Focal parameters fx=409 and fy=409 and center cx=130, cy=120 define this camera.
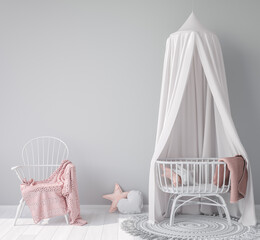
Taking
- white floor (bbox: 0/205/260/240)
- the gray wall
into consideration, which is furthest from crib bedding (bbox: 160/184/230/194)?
the gray wall

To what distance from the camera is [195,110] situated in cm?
432

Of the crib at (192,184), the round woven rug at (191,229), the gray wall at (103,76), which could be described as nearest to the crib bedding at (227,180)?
the crib at (192,184)

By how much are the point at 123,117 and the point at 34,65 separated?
1.16 m

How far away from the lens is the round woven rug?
347cm

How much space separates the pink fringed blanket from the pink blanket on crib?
1.37 meters

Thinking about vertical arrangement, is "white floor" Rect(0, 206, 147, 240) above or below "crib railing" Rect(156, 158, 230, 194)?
below

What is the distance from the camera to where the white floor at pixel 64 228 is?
11.6 ft

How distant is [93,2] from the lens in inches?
182

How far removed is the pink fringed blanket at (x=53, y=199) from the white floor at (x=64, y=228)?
112 mm

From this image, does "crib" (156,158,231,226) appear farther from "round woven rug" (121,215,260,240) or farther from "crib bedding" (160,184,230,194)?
"round woven rug" (121,215,260,240)

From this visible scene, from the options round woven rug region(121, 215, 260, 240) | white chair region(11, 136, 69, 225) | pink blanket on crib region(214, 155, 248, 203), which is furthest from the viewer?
white chair region(11, 136, 69, 225)

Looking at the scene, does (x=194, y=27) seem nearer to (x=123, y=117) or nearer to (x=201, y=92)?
(x=201, y=92)

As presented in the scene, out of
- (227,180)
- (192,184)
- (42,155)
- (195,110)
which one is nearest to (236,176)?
(227,180)

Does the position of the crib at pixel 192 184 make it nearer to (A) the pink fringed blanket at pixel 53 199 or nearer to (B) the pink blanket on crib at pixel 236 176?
(B) the pink blanket on crib at pixel 236 176
